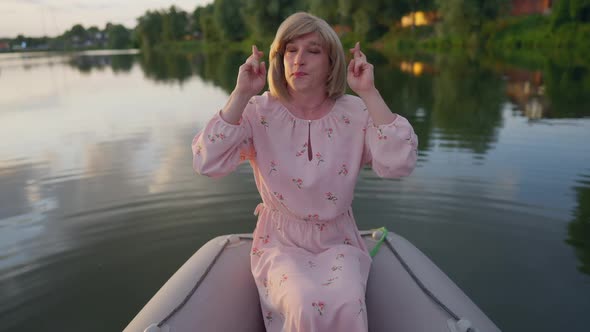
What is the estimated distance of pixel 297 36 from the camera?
1.64 meters

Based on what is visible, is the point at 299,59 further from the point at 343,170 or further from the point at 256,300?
the point at 256,300

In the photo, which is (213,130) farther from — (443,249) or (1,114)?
(1,114)

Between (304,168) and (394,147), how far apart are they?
33cm

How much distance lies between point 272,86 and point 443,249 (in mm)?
2014

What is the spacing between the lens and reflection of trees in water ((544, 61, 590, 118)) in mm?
7853

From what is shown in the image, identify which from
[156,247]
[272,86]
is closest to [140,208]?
[156,247]

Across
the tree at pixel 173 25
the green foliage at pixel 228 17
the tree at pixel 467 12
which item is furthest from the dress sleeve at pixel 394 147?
the tree at pixel 173 25

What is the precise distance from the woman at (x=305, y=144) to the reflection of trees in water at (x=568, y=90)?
22.8 feet

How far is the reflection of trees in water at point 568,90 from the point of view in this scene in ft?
25.8

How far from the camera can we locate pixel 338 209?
1701mm

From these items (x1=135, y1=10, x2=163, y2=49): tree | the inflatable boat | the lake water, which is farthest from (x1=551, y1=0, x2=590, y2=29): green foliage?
(x1=135, y1=10, x2=163, y2=49): tree

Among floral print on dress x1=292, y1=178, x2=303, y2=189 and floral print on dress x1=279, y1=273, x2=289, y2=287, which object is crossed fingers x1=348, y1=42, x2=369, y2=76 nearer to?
floral print on dress x1=292, y1=178, x2=303, y2=189

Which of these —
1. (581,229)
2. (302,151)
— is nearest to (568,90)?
(581,229)

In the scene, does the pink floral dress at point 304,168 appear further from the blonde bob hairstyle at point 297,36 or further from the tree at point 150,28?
the tree at point 150,28
